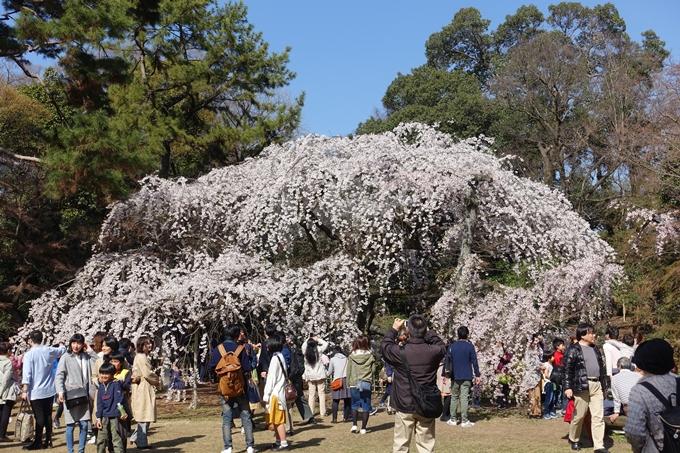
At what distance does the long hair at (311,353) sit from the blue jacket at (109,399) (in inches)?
148

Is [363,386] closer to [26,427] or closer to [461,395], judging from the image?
[461,395]

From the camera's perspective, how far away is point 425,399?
5055 mm

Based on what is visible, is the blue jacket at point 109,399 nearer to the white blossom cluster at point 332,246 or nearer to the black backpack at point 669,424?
the white blossom cluster at point 332,246

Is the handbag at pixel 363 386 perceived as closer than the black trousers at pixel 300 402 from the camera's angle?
Yes

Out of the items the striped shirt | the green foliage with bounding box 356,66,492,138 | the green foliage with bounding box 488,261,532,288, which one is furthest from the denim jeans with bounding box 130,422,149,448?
the green foliage with bounding box 356,66,492,138

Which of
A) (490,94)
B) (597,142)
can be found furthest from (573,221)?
(490,94)

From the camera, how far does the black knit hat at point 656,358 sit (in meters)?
3.53

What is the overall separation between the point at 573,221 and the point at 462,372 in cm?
490

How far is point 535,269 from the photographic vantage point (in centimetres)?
1127

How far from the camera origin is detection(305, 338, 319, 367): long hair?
950cm

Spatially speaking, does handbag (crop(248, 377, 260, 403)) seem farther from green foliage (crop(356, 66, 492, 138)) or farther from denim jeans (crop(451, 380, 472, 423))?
green foliage (crop(356, 66, 492, 138))

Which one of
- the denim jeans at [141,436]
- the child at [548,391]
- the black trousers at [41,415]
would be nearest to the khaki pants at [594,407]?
the child at [548,391]

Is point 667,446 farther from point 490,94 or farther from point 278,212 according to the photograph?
point 490,94

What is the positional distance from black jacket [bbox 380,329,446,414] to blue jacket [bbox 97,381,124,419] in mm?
2807
